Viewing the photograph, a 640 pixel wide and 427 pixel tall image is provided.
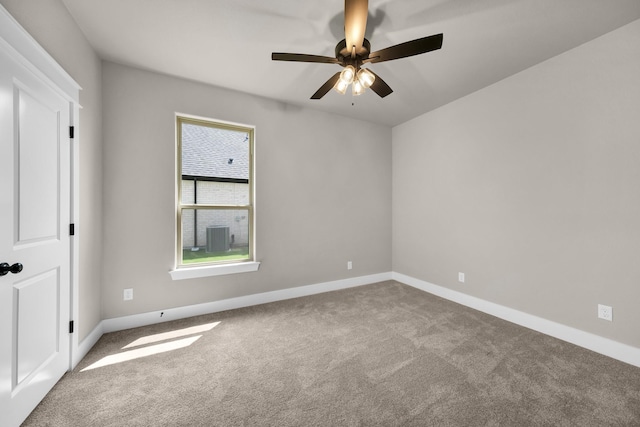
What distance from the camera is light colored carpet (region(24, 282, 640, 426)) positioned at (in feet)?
4.93

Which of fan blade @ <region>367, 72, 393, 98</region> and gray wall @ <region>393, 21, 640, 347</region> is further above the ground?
fan blade @ <region>367, 72, 393, 98</region>

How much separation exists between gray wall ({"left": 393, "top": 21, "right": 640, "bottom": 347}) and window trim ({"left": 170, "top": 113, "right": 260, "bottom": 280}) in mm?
2587

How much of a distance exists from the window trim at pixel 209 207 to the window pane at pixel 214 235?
0.05m

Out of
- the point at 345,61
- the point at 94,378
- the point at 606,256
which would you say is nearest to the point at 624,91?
the point at 606,256

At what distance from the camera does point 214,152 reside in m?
3.10

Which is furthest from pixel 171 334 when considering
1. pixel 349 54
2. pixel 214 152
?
pixel 349 54

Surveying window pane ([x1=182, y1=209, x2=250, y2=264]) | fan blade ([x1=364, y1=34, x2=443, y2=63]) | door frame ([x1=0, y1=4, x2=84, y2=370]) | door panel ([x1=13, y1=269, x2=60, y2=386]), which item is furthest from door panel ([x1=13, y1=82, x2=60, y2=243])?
fan blade ([x1=364, y1=34, x2=443, y2=63])

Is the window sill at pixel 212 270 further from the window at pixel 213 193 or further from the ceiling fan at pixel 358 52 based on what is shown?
the ceiling fan at pixel 358 52

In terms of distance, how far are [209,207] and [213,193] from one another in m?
0.18

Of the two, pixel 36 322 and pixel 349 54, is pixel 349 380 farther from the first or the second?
pixel 349 54

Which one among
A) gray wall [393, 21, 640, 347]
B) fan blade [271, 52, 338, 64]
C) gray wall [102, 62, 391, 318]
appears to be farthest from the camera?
gray wall [102, 62, 391, 318]

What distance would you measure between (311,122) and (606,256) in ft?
11.3

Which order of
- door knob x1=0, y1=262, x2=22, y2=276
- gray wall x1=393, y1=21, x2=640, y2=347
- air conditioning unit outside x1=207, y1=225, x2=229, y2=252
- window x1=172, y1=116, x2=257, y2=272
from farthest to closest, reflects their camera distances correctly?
1. air conditioning unit outside x1=207, y1=225, x2=229, y2=252
2. window x1=172, y1=116, x2=257, y2=272
3. gray wall x1=393, y1=21, x2=640, y2=347
4. door knob x1=0, y1=262, x2=22, y2=276

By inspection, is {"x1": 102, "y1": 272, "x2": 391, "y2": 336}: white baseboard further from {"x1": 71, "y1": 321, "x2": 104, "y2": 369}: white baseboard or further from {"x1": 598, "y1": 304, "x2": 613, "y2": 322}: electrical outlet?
{"x1": 598, "y1": 304, "x2": 613, "y2": 322}: electrical outlet
